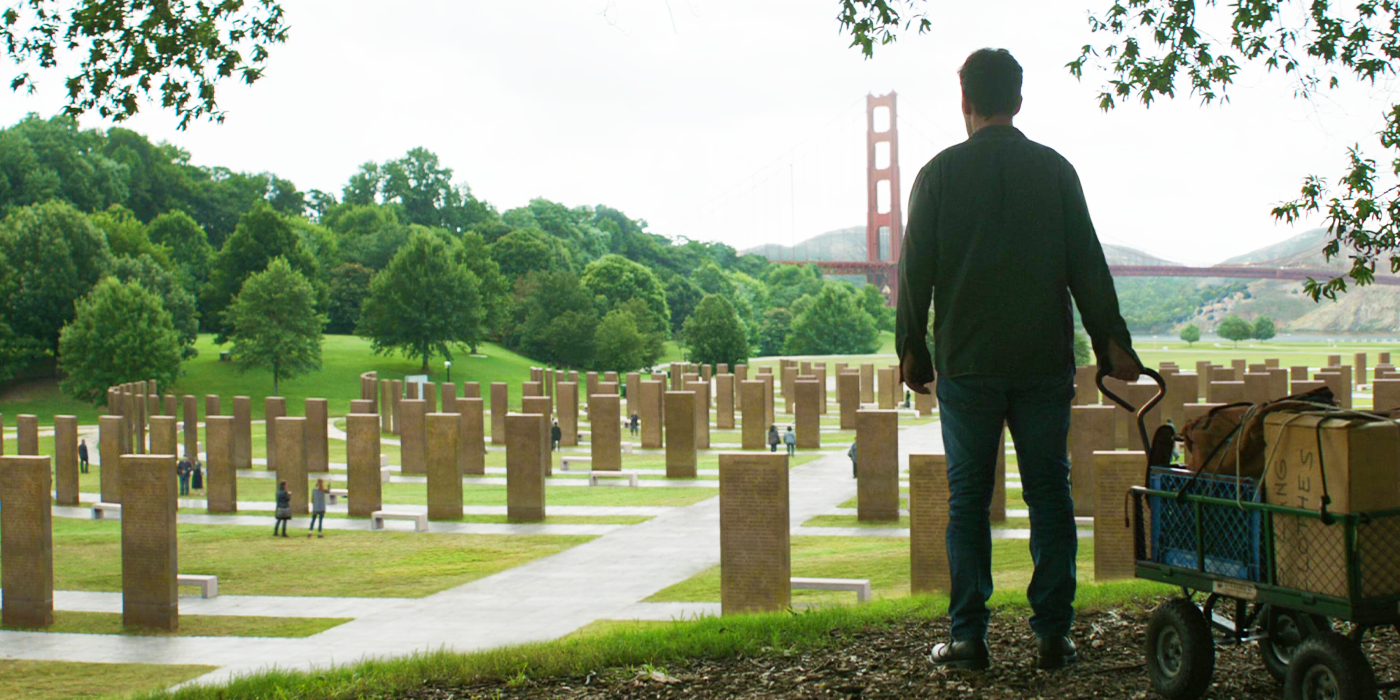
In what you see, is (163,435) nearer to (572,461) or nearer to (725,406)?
(572,461)

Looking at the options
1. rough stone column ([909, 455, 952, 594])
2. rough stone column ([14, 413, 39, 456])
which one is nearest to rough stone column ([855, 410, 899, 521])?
rough stone column ([909, 455, 952, 594])

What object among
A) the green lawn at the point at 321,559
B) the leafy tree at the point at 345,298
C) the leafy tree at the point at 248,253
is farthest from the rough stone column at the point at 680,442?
the leafy tree at the point at 345,298

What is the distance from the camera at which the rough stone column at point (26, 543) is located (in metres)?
13.0

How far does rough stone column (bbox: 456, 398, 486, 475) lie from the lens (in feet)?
79.3

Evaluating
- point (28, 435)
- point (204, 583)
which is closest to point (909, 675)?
point (204, 583)

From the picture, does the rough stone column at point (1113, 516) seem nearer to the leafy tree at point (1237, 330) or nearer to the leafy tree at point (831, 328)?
the leafy tree at point (831, 328)

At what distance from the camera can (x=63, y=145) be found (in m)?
67.2

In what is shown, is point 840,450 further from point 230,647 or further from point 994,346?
point 994,346

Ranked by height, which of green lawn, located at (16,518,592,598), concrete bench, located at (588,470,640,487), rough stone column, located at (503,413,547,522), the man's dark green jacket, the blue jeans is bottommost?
green lawn, located at (16,518,592,598)

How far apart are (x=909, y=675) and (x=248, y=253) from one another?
6097 centimetres

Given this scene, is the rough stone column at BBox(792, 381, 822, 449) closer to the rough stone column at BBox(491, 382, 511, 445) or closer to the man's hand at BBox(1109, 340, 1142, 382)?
the rough stone column at BBox(491, 382, 511, 445)

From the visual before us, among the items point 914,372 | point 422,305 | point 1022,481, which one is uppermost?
point 422,305

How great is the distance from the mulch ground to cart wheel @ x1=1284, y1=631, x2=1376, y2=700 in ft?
1.28

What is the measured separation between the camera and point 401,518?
1848 centimetres
